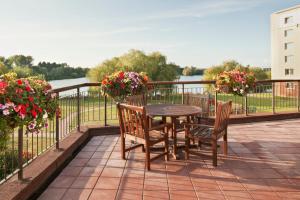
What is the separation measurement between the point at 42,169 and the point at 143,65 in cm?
3731

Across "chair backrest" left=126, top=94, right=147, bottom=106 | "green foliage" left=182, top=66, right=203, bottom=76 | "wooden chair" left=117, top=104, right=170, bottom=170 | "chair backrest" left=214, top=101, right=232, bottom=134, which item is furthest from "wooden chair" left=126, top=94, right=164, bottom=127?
"green foliage" left=182, top=66, right=203, bottom=76

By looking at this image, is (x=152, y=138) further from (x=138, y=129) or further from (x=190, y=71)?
(x=190, y=71)

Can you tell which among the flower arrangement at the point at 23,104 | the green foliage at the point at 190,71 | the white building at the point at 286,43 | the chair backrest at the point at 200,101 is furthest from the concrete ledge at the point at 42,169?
the white building at the point at 286,43

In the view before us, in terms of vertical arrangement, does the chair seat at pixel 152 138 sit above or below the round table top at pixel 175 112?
below

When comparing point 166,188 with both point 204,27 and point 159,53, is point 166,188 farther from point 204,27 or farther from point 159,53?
point 159,53

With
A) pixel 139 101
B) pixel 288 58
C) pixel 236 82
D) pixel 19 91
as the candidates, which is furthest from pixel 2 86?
pixel 288 58

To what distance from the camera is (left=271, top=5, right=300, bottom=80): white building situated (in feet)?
157

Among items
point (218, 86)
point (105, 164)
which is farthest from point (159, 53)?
point (105, 164)

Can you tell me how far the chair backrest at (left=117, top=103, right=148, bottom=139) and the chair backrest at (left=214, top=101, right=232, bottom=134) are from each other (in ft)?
3.12

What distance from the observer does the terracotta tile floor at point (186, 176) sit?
3088mm

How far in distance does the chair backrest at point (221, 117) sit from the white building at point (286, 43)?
4911 cm

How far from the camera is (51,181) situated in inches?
136

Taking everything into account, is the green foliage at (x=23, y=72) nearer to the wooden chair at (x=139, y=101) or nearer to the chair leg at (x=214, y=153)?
the wooden chair at (x=139, y=101)

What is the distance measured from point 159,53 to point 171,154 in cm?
3927
